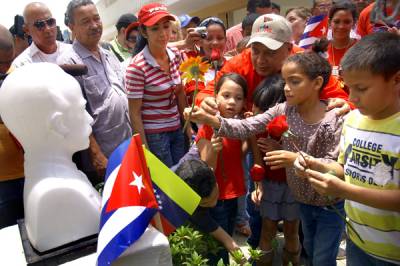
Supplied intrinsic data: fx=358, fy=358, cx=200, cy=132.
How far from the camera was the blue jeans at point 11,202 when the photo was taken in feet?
5.96

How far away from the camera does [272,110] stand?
1953mm

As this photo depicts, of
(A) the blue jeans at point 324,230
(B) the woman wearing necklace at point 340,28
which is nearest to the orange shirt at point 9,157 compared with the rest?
(A) the blue jeans at point 324,230

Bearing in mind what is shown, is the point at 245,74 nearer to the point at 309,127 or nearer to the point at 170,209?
the point at 309,127

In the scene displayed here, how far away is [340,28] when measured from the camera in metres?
3.03

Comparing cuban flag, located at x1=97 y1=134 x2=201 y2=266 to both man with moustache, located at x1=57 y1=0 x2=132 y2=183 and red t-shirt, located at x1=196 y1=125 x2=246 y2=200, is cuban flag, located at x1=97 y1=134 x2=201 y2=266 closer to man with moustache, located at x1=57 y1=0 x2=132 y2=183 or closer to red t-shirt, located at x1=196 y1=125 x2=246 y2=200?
red t-shirt, located at x1=196 y1=125 x2=246 y2=200

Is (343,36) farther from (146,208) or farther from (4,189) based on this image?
(4,189)

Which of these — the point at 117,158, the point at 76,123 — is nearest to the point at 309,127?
the point at 117,158

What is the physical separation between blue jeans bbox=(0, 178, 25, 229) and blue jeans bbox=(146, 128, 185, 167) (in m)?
1.03

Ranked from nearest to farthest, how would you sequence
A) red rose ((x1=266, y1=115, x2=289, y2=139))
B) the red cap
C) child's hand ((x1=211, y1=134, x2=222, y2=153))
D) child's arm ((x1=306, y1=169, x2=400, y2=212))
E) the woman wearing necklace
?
child's arm ((x1=306, y1=169, x2=400, y2=212)) < red rose ((x1=266, y1=115, x2=289, y2=139)) < child's hand ((x1=211, y1=134, x2=222, y2=153)) < the red cap < the woman wearing necklace

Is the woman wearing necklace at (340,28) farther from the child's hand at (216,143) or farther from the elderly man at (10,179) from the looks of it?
the elderly man at (10,179)

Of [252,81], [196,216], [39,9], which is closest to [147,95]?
[252,81]

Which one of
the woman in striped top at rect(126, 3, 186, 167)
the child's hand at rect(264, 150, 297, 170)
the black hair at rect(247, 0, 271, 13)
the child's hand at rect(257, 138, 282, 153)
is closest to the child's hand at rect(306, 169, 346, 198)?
the child's hand at rect(264, 150, 297, 170)

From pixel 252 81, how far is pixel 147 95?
826 millimetres

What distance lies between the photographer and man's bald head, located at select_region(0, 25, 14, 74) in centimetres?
200
